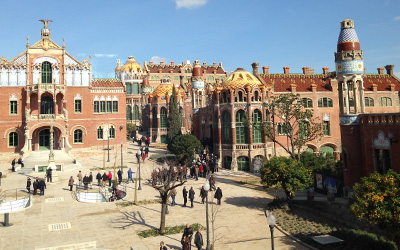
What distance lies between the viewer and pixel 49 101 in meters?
46.4

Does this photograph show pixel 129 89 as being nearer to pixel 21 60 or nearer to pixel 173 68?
pixel 173 68

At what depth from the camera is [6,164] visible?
40656mm

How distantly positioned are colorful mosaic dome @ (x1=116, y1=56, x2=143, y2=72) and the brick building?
4486cm

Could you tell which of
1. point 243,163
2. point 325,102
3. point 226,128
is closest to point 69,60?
point 226,128

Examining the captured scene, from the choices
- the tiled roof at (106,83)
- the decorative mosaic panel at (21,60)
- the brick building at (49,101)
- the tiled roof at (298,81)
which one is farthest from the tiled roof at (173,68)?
the tiled roof at (298,81)

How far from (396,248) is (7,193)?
2752 centimetres

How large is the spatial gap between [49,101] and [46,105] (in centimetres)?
73

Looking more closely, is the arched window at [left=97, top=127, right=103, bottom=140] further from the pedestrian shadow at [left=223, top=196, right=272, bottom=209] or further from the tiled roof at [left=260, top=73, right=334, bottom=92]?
the pedestrian shadow at [left=223, top=196, right=272, bottom=209]

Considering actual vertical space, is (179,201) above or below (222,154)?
below

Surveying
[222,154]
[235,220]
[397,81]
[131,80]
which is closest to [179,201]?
[235,220]

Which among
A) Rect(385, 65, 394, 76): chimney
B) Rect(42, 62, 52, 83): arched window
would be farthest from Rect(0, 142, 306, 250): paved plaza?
Rect(385, 65, 394, 76): chimney

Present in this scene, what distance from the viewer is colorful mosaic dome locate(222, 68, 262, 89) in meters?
40.3

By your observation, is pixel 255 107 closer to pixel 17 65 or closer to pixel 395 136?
pixel 395 136

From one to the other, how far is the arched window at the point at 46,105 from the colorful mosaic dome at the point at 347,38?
3966 cm
